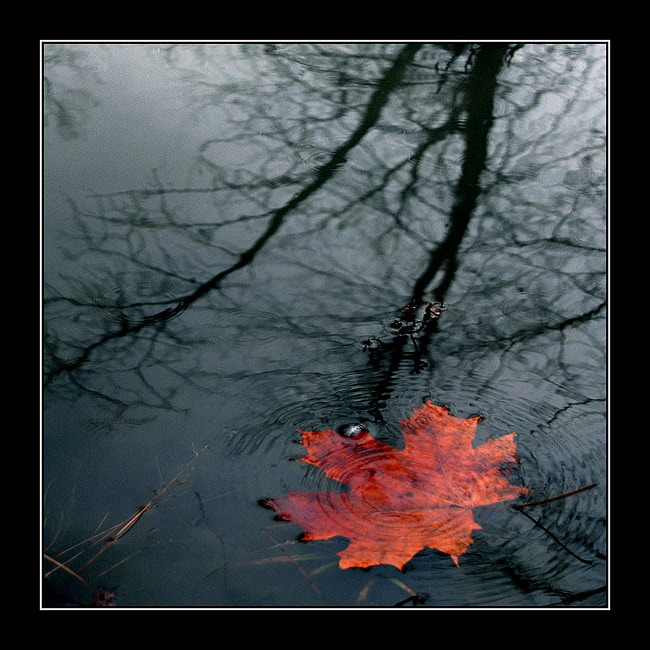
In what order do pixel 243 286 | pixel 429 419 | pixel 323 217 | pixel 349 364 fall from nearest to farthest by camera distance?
pixel 429 419 < pixel 349 364 < pixel 243 286 < pixel 323 217

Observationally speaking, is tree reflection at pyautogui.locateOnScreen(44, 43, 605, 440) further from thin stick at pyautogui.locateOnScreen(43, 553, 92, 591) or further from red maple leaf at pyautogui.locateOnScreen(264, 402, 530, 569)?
thin stick at pyautogui.locateOnScreen(43, 553, 92, 591)

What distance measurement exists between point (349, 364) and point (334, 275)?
348 mm

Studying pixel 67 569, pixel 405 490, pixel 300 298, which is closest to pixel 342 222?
pixel 300 298

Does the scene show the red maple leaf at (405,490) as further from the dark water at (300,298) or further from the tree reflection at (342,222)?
the tree reflection at (342,222)

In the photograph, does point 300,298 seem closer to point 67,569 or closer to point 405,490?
point 405,490

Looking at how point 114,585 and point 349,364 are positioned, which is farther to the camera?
point 349,364

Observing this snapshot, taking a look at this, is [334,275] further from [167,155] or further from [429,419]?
[167,155]

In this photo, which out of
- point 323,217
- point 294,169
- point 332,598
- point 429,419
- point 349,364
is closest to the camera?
point 332,598

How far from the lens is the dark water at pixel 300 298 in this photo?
3.77 ft

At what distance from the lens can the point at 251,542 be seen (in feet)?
3.78

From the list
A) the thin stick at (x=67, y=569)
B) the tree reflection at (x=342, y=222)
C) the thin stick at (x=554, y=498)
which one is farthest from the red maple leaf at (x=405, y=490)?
the thin stick at (x=67, y=569)

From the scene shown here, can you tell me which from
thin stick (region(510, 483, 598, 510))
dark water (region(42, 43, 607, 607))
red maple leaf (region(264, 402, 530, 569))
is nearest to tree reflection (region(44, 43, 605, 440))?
dark water (region(42, 43, 607, 607))

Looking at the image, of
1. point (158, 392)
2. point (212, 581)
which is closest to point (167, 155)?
point (158, 392)

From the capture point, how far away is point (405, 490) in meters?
1.22
